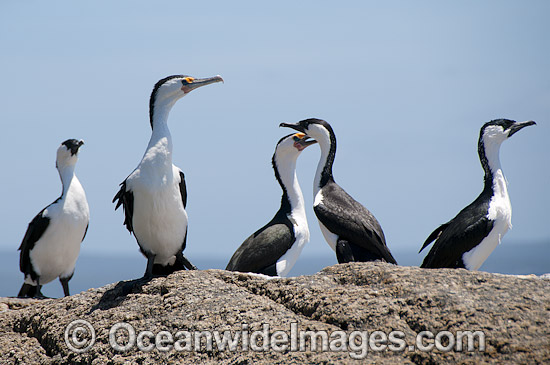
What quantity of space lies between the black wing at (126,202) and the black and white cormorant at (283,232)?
189cm

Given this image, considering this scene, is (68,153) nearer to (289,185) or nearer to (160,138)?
(289,185)

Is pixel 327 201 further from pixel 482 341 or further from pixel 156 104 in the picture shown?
pixel 482 341

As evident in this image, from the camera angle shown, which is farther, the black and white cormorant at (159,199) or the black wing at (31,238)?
the black wing at (31,238)

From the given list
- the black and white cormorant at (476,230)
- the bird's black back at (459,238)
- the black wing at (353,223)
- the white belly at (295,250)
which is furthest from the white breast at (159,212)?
the bird's black back at (459,238)

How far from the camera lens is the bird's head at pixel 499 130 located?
10031mm

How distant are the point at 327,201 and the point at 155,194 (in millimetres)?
2817

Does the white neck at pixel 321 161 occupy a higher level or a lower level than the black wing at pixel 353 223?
higher

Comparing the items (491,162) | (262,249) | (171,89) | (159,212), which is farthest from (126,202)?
(491,162)

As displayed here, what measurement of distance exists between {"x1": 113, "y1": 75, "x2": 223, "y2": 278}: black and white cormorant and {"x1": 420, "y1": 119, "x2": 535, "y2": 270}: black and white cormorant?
3008 millimetres

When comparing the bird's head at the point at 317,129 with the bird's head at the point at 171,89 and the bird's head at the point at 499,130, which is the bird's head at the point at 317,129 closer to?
the bird's head at the point at 499,130

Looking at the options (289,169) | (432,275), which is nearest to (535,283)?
(432,275)

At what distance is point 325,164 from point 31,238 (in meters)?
4.55

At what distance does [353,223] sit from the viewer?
8852 mm

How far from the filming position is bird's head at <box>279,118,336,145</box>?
10.3m
